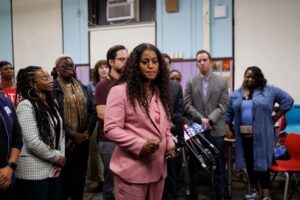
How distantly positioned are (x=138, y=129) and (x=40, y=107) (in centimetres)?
85

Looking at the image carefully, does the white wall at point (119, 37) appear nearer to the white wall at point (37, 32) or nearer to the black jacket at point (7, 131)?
the white wall at point (37, 32)

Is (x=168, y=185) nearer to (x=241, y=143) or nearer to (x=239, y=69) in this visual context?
(x=241, y=143)

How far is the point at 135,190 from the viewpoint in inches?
67.0

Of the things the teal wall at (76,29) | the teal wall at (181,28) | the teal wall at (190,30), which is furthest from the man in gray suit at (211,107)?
the teal wall at (76,29)

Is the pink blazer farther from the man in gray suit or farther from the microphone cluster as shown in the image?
the man in gray suit

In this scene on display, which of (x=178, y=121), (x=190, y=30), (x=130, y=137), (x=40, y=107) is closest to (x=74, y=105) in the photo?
(x=40, y=107)

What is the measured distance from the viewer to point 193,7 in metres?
5.62

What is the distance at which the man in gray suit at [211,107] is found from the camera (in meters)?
3.27

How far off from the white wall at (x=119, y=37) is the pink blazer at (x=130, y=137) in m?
4.36

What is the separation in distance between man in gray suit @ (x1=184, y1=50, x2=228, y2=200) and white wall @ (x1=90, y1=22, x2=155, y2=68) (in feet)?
8.99

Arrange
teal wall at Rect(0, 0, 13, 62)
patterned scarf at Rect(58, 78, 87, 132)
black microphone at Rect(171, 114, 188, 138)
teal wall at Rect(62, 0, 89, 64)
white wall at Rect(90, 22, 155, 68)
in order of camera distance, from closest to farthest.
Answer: black microphone at Rect(171, 114, 188, 138) < patterned scarf at Rect(58, 78, 87, 132) < white wall at Rect(90, 22, 155, 68) < teal wall at Rect(62, 0, 89, 64) < teal wall at Rect(0, 0, 13, 62)

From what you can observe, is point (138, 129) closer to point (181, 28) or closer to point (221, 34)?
point (221, 34)

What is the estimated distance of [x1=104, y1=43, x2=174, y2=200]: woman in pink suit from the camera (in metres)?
1.68

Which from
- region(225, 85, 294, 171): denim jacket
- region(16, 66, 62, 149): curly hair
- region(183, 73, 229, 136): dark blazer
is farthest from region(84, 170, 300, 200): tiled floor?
region(16, 66, 62, 149): curly hair
